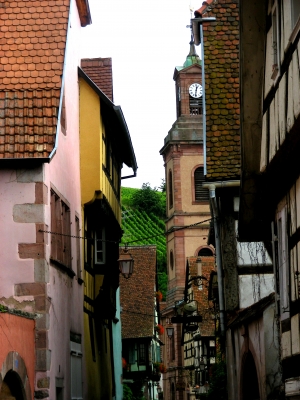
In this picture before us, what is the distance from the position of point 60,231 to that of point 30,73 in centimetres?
300

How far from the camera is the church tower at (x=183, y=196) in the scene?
71.8 metres

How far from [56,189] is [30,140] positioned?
1.70 m

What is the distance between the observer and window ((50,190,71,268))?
687 inches

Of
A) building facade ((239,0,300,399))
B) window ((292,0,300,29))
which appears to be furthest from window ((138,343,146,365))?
window ((292,0,300,29))

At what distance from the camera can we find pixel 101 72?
86.3ft

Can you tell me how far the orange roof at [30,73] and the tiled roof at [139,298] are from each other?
105ft

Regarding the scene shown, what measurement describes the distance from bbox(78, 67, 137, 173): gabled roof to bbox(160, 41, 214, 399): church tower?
42284 millimetres

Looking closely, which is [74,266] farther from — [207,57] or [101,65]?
[101,65]

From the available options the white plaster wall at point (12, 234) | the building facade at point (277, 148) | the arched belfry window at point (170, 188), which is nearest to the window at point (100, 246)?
the white plaster wall at point (12, 234)

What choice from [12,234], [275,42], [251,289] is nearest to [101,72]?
[251,289]

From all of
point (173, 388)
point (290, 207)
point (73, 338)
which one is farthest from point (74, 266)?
point (173, 388)

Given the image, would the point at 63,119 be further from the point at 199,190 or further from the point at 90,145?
the point at 199,190

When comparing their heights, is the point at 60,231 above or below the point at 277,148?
above

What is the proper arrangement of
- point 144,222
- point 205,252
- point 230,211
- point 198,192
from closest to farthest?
point 230,211, point 205,252, point 198,192, point 144,222
